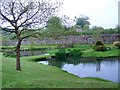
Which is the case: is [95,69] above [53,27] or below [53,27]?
below

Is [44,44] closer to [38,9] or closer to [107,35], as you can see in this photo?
[107,35]

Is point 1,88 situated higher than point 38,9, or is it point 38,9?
point 38,9

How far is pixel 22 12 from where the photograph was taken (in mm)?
17828

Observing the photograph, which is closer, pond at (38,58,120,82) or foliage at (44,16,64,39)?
foliage at (44,16,64,39)

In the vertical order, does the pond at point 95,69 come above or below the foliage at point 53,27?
below

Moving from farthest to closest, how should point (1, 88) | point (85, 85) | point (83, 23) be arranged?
point (83, 23)
point (85, 85)
point (1, 88)

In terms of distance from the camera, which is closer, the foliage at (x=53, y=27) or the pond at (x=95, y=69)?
the foliage at (x=53, y=27)

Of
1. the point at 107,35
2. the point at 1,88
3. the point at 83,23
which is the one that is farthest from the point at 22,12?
the point at 83,23

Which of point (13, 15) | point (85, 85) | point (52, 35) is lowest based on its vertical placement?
point (85, 85)

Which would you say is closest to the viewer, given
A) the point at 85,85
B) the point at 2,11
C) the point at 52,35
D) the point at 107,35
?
the point at 85,85

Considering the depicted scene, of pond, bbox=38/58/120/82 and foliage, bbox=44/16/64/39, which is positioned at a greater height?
foliage, bbox=44/16/64/39

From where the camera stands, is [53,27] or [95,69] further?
[95,69]

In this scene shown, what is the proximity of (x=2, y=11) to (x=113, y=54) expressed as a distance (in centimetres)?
2734

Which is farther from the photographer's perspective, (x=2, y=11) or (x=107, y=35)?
(x=107, y=35)
